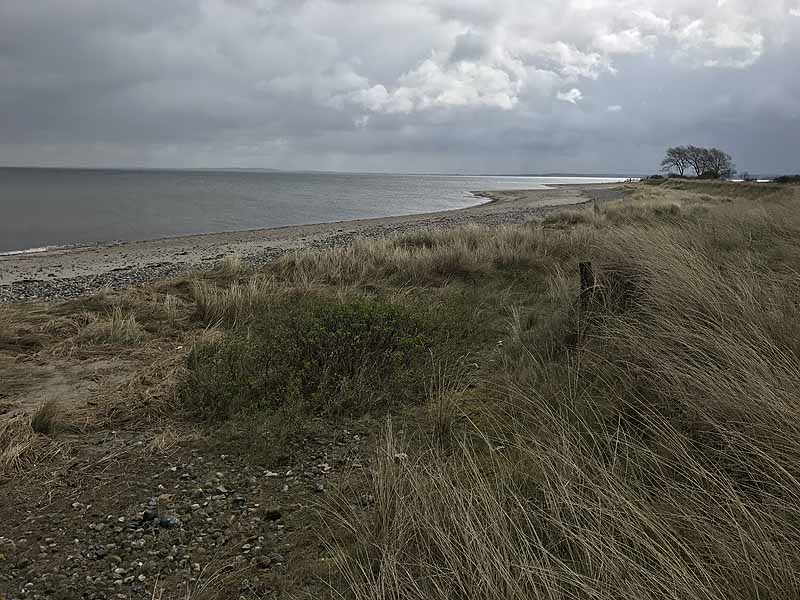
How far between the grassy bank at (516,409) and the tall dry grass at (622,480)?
0.05 ft

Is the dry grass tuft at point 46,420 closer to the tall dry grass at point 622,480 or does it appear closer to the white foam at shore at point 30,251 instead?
the tall dry grass at point 622,480

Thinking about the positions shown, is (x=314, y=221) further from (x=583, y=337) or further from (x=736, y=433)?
(x=736, y=433)

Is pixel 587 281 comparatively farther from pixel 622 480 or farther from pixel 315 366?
pixel 622 480

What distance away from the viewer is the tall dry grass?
1.95 meters

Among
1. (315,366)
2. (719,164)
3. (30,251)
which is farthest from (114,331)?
(719,164)

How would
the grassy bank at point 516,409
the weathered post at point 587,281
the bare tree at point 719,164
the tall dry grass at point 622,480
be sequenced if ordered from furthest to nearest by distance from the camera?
the bare tree at point 719,164
the weathered post at point 587,281
the grassy bank at point 516,409
the tall dry grass at point 622,480

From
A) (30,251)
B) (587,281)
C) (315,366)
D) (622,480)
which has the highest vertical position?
(587,281)

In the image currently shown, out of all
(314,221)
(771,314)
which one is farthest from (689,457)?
(314,221)

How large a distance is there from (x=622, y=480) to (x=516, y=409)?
132cm

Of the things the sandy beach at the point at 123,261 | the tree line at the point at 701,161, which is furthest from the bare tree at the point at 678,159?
the sandy beach at the point at 123,261

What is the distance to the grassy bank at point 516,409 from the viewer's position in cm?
209

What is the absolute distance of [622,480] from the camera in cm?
252

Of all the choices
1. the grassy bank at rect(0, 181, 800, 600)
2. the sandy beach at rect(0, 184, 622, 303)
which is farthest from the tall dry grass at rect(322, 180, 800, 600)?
the sandy beach at rect(0, 184, 622, 303)

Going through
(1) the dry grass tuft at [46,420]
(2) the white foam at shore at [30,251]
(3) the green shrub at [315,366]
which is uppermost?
(3) the green shrub at [315,366]
